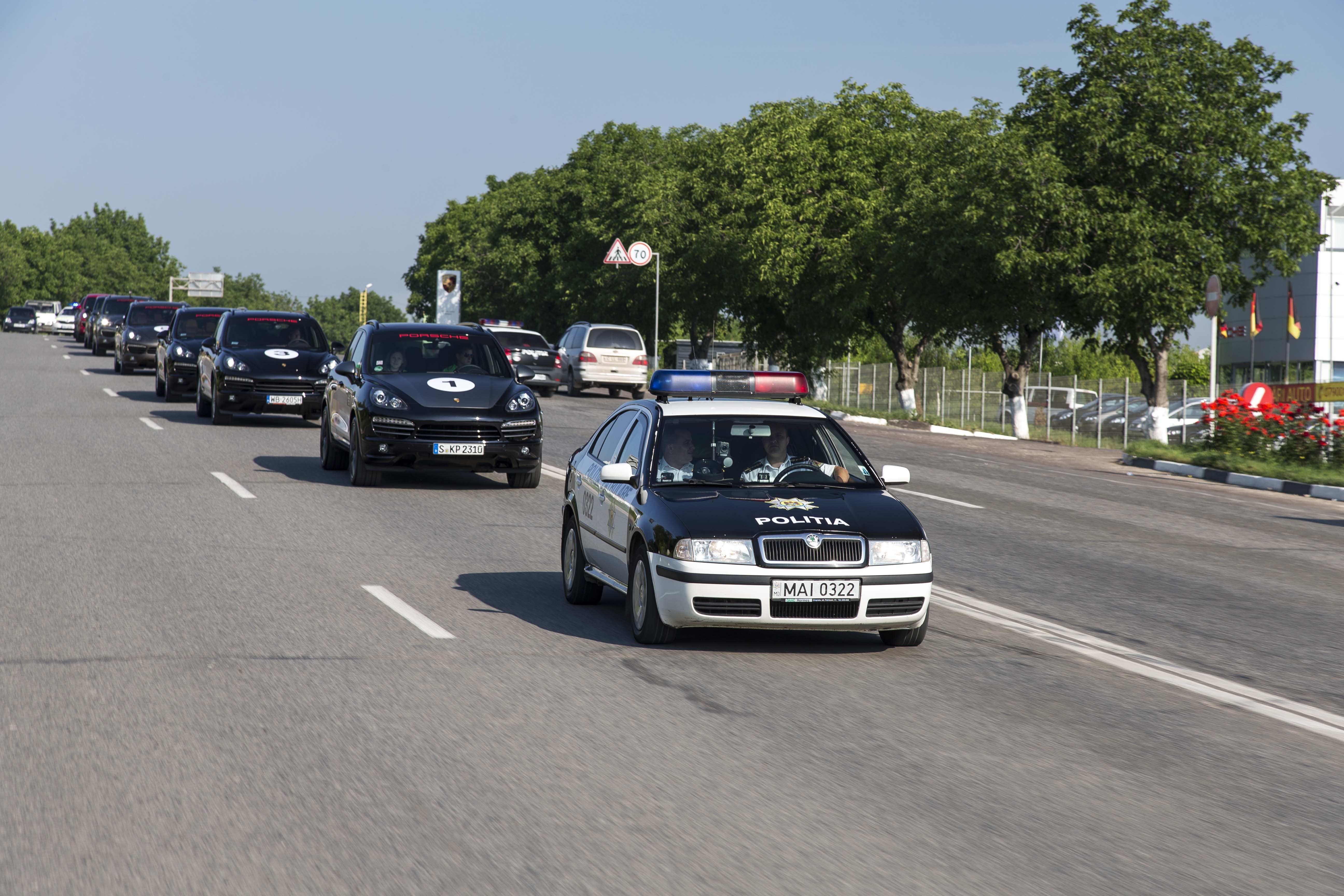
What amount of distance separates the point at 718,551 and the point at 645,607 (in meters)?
0.65

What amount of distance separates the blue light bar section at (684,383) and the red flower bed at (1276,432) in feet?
56.1

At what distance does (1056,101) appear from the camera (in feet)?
111

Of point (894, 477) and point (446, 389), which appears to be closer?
point (894, 477)

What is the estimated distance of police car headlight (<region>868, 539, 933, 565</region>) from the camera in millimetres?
7555

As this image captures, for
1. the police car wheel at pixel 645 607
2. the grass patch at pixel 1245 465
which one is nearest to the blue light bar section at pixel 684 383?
the police car wheel at pixel 645 607

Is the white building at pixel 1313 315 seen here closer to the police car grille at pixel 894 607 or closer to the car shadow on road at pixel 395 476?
the car shadow on road at pixel 395 476

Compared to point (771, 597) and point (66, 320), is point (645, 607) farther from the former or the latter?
point (66, 320)

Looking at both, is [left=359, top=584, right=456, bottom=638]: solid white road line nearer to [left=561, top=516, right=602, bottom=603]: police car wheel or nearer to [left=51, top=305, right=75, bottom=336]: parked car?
[left=561, top=516, right=602, bottom=603]: police car wheel

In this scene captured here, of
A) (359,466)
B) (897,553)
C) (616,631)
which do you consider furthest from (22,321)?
(897,553)

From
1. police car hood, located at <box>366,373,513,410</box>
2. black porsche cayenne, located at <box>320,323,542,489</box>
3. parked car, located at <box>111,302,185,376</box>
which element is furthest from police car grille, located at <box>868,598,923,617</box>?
parked car, located at <box>111,302,185,376</box>

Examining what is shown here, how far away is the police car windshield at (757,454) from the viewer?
8383 millimetres

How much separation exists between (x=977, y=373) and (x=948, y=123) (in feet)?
32.1

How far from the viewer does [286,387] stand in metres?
22.0

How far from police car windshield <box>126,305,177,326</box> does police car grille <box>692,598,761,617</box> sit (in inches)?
1294
